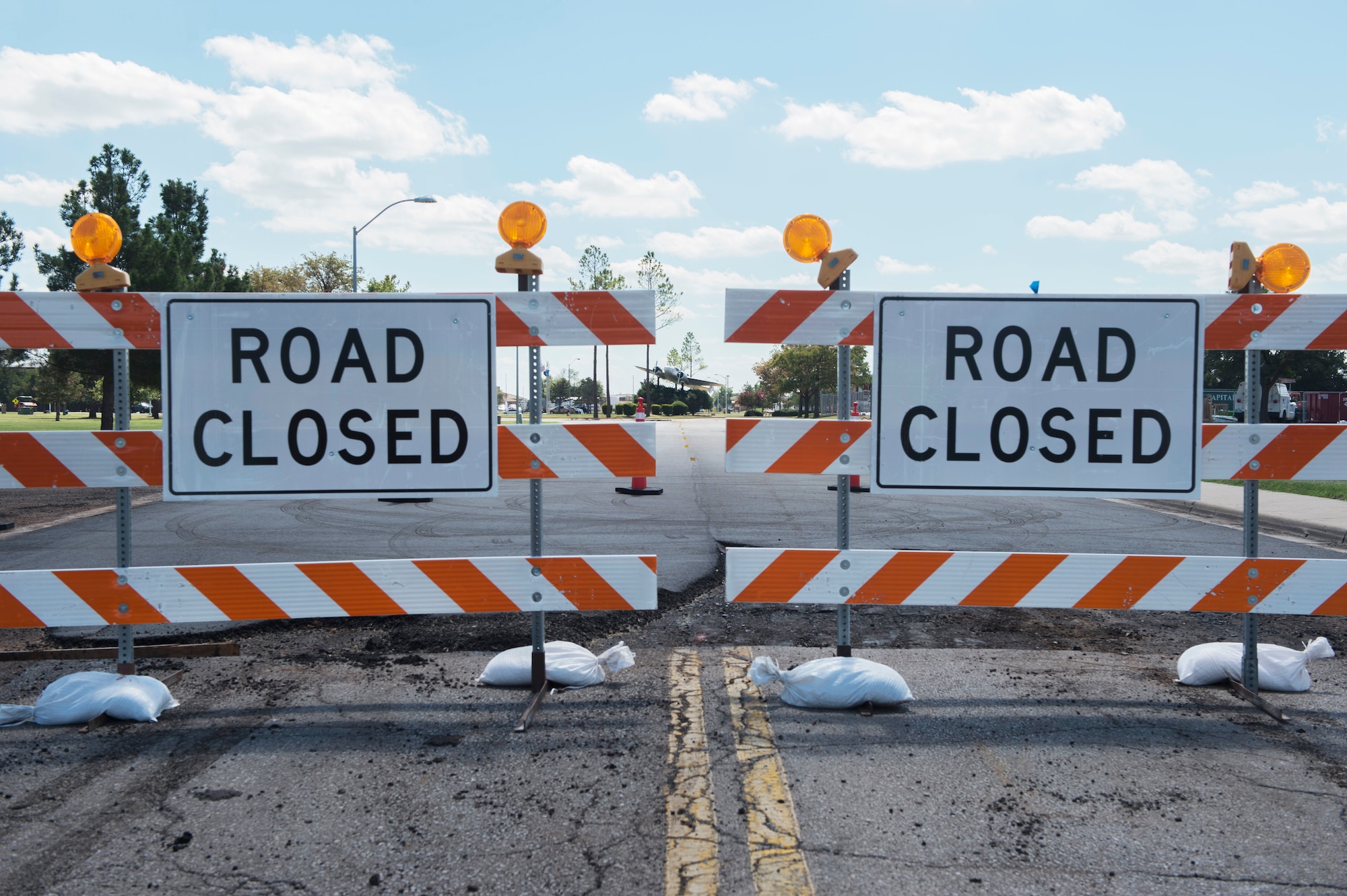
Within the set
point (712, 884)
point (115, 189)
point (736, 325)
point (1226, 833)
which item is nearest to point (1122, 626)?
point (1226, 833)

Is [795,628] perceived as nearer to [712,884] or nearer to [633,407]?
[712,884]

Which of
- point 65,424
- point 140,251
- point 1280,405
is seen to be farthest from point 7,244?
point 1280,405

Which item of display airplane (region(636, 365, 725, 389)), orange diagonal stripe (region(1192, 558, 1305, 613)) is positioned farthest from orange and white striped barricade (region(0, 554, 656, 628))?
display airplane (region(636, 365, 725, 389))

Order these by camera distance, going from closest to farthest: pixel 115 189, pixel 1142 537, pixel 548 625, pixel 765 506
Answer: pixel 548 625 → pixel 1142 537 → pixel 765 506 → pixel 115 189

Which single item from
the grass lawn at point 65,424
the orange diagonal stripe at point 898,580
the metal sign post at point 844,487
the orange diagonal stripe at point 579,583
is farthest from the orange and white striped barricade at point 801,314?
the grass lawn at point 65,424

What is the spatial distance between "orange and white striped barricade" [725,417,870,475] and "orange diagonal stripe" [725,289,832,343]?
45 cm

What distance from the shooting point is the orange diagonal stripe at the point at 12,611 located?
3961 millimetres

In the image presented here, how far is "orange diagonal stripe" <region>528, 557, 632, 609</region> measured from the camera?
13.5 ft

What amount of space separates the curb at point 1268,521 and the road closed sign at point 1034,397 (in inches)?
254

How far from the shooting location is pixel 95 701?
3.93m

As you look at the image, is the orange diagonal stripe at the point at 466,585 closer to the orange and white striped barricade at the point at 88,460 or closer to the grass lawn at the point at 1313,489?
the orange and white striped barricade at the point at 88,460

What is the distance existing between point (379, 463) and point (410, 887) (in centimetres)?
201

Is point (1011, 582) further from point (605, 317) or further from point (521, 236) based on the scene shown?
point (521, 236)

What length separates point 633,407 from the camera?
274ft
